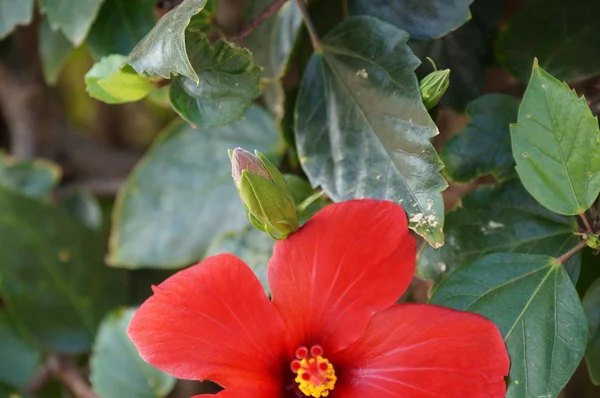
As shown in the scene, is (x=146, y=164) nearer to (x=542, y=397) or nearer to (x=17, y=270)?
(x=17, y=270)

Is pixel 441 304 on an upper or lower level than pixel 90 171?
upper

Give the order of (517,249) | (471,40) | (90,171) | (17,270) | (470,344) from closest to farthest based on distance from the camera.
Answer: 1. (470,344)
2. (517,249)
3. (471,40)
4. (17,270)
5. (90,171)

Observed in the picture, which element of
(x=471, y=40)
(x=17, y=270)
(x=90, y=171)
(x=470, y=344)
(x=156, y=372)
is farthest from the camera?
(x=90, y=171)

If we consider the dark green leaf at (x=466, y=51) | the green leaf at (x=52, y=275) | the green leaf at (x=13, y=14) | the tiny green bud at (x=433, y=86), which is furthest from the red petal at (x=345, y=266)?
the green leaf at (x=52, y=275)

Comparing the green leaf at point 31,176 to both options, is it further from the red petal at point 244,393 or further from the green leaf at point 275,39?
the red petal at point 244,393

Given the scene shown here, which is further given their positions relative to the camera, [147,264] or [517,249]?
[147,264]

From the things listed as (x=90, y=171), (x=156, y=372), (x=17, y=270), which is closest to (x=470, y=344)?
(x=156, y=372)
